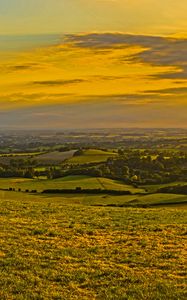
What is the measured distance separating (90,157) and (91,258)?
114179 millimetres

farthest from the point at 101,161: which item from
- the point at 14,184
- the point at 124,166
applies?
the point at 14,184

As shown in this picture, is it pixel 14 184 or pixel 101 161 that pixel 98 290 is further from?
pixel 101 161

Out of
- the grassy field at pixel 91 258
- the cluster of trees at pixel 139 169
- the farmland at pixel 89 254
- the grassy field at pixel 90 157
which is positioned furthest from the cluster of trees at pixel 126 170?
the grassy field at pixel 91 258

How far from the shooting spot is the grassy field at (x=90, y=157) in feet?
413

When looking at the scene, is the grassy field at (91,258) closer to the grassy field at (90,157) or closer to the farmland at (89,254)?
the farmland at (89,254)

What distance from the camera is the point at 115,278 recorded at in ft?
50.2

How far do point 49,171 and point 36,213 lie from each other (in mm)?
72724

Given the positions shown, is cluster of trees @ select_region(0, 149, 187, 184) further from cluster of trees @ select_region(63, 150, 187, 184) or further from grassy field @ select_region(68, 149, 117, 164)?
grassy field @ select_region(68, 149, 117, 164)

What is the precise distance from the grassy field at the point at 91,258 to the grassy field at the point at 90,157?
318 feet

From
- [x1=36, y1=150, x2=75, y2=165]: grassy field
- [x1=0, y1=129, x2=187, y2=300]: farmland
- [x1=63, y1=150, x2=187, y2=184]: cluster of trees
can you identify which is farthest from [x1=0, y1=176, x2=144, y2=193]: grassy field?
[x1=36, y1=150, x2=75, y2=165]: grassy field

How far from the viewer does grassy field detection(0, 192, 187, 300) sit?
14047 millimetres

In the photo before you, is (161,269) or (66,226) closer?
(161,269)

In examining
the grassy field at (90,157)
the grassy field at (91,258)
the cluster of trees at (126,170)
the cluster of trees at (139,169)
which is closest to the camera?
the grassy field at (91,258)

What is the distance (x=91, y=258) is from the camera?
1784 centimetres
